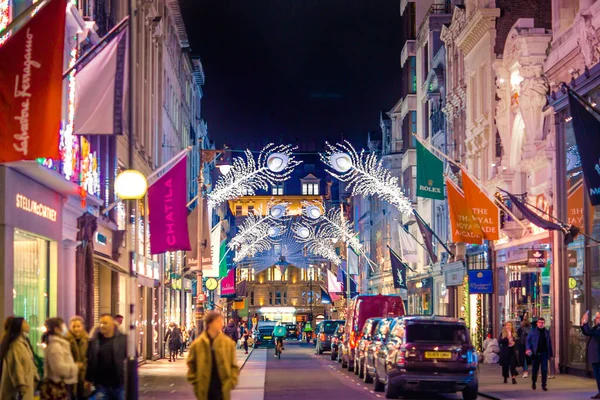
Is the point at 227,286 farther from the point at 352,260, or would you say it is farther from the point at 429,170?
the point at 429,170

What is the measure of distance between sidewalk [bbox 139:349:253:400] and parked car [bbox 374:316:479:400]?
15.1 feet

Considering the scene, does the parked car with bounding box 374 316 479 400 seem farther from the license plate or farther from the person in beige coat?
the person in beige coat

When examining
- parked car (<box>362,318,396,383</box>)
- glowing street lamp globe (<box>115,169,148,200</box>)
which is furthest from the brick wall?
glowing street lamp globe (<box>115,169,148,200</box>)

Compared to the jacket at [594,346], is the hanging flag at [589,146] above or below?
above

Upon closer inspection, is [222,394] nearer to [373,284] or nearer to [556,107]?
[556,107]

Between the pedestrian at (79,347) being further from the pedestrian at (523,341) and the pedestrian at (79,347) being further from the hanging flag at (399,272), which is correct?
the hanging flag at (399,272)

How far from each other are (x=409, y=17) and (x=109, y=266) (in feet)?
150

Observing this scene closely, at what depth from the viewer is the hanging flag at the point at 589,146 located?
23719 millimetres

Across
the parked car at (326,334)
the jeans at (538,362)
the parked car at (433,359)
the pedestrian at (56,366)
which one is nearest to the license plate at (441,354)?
the parked car at (433,359)

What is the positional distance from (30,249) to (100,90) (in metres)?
5.28

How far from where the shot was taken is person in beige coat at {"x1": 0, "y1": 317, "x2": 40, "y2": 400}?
48.7 feet

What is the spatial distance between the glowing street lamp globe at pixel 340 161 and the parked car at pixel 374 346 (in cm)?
1741

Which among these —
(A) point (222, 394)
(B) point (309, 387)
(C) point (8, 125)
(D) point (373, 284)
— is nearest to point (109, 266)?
(B) point (309, 387)

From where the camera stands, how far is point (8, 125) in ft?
53.9
